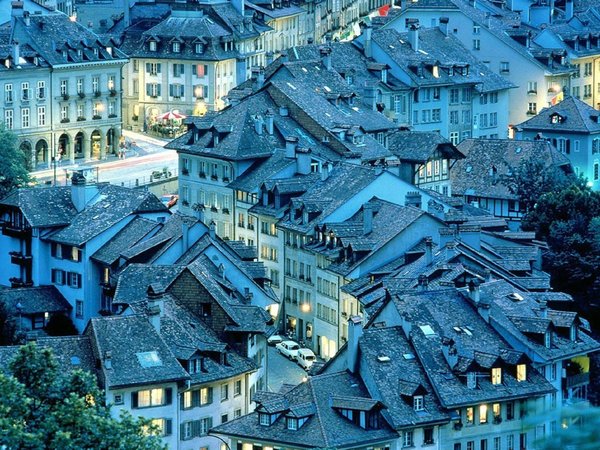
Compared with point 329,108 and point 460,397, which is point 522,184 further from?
point 460,397

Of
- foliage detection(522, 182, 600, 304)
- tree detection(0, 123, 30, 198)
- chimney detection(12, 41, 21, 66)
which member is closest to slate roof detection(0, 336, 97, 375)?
foliage detection(522, 182, 600, 304)

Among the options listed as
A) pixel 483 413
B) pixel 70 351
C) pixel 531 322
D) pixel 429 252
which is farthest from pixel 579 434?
pixel 429 252

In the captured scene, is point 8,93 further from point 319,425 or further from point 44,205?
point 319,425

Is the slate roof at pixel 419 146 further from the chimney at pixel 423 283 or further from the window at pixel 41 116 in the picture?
the chimney at pixel 423 283

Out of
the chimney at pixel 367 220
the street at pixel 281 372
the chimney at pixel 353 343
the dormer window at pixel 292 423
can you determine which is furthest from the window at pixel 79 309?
the dormer window at pixel 292 423

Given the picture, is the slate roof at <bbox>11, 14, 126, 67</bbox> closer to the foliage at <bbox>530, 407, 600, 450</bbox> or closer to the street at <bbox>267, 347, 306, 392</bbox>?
the street at <bbox>267, 347, 306, 392</bbox>

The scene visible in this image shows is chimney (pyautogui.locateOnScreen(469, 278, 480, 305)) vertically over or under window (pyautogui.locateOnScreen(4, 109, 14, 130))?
under
